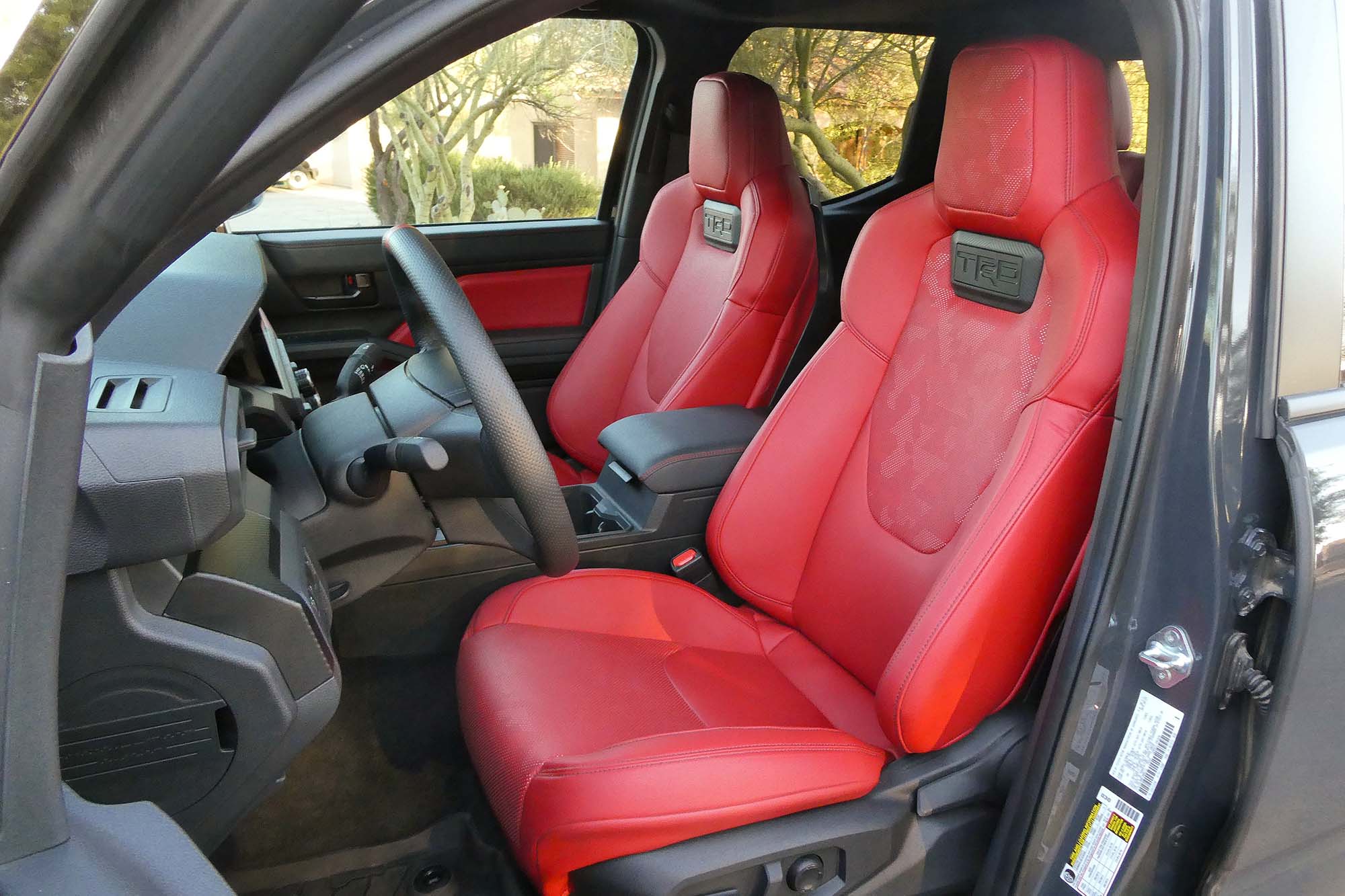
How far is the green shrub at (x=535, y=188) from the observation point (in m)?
2.71

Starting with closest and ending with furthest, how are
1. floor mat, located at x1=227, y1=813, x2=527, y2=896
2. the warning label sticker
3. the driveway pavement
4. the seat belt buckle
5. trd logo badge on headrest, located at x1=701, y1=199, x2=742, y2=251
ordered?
1. the warning label sticker
2. floor mat, located at x1=227, y1=813, x2=527, y2=896
3. the seat belt buckle
4. trd logo badge on headrest, located at x1=701, y1=199, x2=742, y2=251
5. the driveway pavement

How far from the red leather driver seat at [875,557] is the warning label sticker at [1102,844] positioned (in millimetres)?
193

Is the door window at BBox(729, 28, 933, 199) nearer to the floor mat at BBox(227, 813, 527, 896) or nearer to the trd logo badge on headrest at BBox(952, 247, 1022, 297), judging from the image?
the trd logo badge on headrest at BBox(952, 247, 1022, 297)

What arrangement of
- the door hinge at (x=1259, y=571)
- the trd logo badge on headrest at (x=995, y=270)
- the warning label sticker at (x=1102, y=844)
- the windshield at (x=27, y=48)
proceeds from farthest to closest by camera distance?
the trd logo badge on headrest at (x=995, y=270)
the warning label sticker at (x=1102, y=844)
the door hinge at (x=1259, y=571)
the windshield at (x=27, y=48)

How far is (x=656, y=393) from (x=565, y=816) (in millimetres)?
1376

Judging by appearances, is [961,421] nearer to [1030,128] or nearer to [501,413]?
[1030,128]

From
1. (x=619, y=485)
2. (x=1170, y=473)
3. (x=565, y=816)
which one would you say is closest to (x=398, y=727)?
(x=619, y=485)

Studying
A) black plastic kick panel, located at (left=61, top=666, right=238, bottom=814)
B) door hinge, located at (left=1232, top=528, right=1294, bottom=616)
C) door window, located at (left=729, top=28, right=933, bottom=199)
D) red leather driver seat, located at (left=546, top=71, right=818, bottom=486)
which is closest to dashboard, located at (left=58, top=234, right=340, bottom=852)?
black plastic kick panel, located at (left=61, top=666, right=238, bottom=814)

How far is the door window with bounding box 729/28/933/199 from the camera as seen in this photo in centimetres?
226

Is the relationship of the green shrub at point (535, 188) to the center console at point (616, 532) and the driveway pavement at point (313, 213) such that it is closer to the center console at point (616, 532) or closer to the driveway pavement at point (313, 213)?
the driveway pavement at point (313, 213)

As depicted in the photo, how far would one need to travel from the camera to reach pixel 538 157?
2.76 m

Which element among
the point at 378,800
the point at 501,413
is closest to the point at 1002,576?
the point at 501,413

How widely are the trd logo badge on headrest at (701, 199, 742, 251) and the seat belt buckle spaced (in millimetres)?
791

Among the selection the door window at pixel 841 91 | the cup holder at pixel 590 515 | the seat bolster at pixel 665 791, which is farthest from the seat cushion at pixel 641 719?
the door window at pixel 841 91
